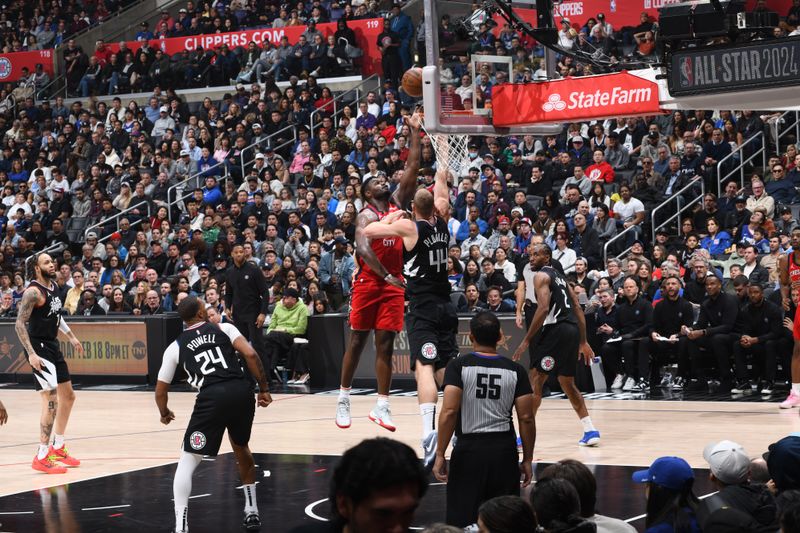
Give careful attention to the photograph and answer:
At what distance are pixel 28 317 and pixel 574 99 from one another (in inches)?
215

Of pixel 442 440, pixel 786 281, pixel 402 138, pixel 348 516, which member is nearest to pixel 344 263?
pixel 402 138

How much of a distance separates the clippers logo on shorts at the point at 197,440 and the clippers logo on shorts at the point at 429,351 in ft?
7.39

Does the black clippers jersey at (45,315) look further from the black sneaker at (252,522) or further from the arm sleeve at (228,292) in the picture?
the arm sleeve at (228,292)

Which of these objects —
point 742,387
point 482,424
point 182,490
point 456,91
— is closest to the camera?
point 482,424

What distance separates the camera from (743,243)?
16.2 m

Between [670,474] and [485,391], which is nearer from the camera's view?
[670,474]

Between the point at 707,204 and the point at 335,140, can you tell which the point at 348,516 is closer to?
the point at 707,204

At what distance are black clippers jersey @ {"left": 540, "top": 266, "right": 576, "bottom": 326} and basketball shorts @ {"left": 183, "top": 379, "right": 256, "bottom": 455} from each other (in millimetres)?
3652

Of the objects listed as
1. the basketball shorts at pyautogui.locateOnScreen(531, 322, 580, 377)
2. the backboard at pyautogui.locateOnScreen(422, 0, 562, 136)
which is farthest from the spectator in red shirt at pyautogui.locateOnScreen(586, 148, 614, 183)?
the basketball shorts at pyautogui.locateOnScreen(531, 322, 580, 377)

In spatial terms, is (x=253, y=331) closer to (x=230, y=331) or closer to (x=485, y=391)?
(x=230, y=331)

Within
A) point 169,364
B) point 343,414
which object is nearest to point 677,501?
point 169,364

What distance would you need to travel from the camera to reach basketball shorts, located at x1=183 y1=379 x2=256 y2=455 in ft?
27.1

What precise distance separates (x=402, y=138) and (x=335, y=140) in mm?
2011

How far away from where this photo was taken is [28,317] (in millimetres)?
11312
